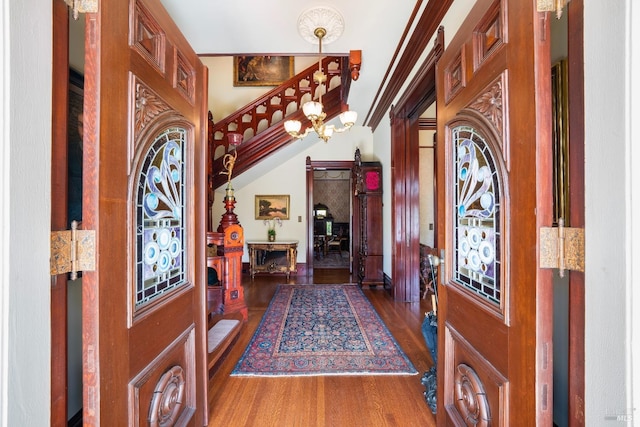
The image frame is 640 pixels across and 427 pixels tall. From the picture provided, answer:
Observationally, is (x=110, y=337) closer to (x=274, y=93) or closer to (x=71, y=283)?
(x=71, y=283)

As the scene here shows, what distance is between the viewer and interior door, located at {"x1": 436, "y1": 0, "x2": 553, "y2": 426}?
0.84m

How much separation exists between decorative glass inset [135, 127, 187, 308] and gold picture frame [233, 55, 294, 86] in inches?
212

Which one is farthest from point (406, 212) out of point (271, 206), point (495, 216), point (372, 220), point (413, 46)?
point (271, 206)

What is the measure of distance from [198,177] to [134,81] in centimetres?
59

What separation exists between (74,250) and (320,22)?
7.57 feet

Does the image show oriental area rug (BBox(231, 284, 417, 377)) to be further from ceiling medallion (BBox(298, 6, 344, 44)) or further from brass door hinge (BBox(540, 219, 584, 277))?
ceiling medallion (BBox(298, 6, 344, 44))

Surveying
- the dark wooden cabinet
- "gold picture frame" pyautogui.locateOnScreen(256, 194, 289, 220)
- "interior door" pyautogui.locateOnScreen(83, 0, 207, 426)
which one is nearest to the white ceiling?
"interior door" pyautogui.locateOnScreen(83, 0, 207, 426)

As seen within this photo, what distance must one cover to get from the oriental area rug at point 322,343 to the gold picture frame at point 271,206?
2.28 metres

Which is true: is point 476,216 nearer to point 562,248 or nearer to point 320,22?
point 562,248

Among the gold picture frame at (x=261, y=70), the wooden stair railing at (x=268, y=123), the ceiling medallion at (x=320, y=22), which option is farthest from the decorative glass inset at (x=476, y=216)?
the gold picture frame at (x=261, y=70)

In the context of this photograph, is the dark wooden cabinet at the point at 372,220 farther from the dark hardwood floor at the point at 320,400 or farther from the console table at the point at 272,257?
the dark hardwood floor at the point at 320,400

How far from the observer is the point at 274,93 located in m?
4.94

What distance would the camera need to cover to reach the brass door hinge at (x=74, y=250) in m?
0.76

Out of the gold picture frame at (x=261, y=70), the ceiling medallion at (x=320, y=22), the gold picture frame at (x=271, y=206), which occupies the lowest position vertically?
the gold picture frame at (x=271, y=206)
